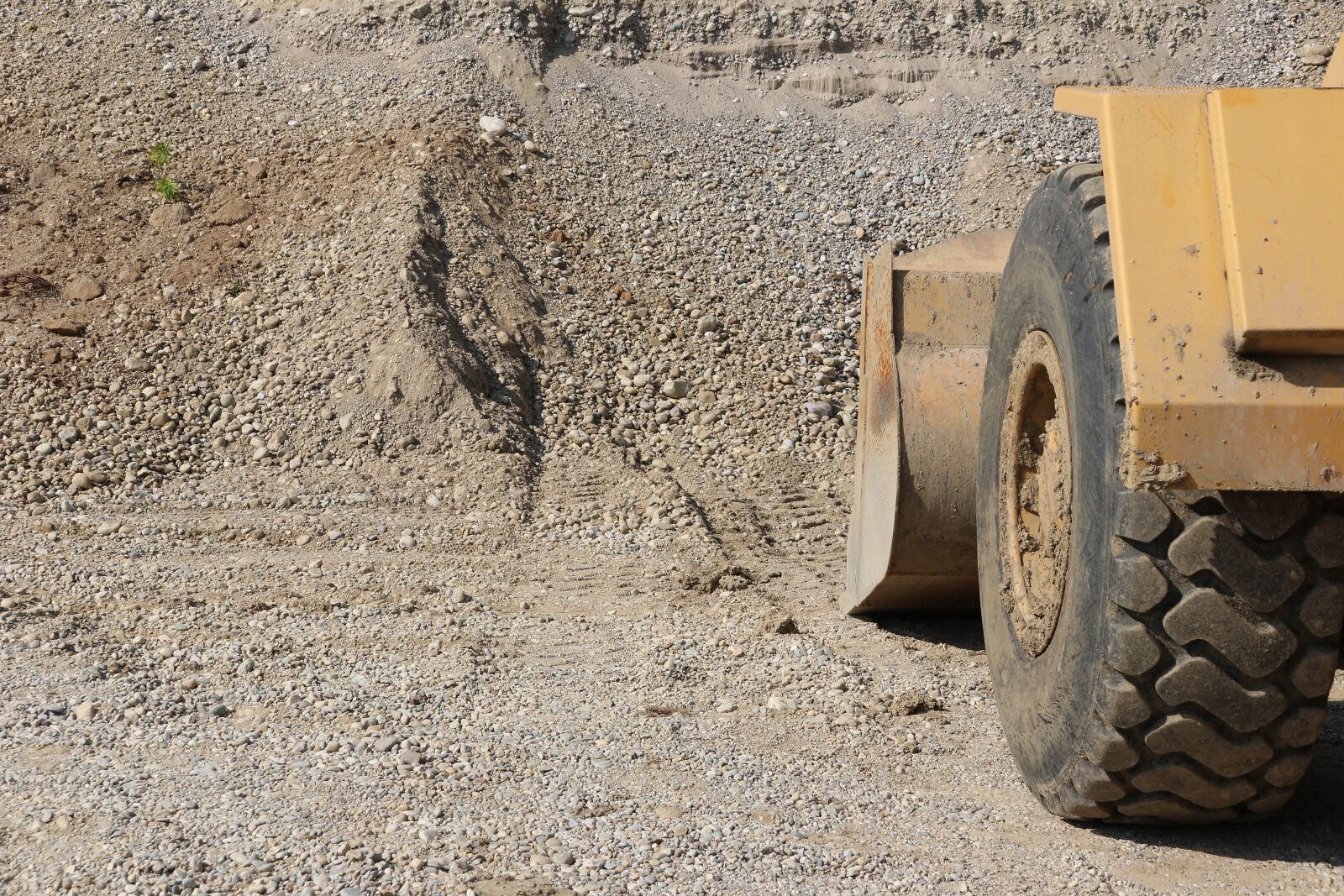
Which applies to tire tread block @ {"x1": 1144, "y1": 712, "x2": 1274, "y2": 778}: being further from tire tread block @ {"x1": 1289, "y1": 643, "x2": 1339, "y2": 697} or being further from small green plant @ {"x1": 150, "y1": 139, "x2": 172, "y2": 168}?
small green plant @ {"x1": 150, "y1": 139, "x2": 172, "y2": 168}

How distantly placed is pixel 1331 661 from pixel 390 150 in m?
7.49

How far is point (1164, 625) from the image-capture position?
7.89 ft

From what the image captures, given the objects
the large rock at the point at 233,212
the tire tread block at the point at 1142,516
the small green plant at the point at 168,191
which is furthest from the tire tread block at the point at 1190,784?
the small green plant at the point at 168,191

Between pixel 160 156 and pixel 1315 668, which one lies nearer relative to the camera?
pixel 1315 668

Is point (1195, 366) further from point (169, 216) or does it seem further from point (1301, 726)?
point (169, 216)

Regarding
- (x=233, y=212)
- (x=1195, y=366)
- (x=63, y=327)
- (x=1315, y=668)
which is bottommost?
(x=1315, y=668)

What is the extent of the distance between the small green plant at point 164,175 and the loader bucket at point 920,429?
5447mm

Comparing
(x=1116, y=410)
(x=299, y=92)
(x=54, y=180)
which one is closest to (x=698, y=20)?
(x=299, y=92)

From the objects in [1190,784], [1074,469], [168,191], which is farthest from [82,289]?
[1190,784]

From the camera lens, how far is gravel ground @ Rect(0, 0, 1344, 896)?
2883mm

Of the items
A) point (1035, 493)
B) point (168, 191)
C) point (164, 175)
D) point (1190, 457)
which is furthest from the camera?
point (164, 175)

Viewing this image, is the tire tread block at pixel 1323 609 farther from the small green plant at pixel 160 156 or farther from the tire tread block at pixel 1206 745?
the small green plant at pixel 160 156

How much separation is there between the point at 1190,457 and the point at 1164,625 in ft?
1.12

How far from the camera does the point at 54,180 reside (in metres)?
8.52
